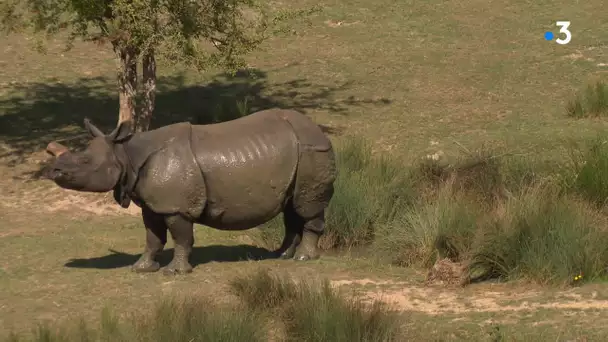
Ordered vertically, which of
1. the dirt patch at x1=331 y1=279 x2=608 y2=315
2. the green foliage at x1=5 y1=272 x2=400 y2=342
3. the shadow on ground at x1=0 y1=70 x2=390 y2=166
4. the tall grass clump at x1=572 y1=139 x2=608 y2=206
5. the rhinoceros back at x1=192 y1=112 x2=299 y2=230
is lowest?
the shadow on ground at x1=0 y1=70 x2=390 y2=166

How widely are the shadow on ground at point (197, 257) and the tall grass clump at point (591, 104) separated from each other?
24.0 feet

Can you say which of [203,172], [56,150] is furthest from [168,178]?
[56,150]

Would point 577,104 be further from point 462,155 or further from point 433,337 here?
point 433,337

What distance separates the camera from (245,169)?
11562 millimetres

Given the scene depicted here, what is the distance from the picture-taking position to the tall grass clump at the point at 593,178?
12891 millimetres

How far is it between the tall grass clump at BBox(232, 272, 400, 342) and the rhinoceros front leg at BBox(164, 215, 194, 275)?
1502 millimetres

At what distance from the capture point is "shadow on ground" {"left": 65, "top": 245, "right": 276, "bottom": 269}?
40.2 ft

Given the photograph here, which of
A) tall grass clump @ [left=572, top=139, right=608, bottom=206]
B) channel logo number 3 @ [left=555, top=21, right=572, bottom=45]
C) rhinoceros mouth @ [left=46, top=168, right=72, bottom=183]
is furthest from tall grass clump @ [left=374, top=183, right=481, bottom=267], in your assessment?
channel logo number 3 @ [left=555, top=21, right=572, bottom=45]

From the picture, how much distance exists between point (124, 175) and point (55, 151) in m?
0.67

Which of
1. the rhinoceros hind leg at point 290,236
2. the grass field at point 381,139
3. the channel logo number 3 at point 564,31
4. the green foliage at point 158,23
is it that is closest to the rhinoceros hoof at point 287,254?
the rhinoceros hind leg at point 290,236

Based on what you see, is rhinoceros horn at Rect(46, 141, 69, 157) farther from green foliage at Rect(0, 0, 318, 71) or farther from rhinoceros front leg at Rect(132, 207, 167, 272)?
green foliage at Rect(0, 0, 318, 71)

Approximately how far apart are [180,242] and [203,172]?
0.72 metres

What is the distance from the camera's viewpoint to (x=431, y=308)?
33.9 ft

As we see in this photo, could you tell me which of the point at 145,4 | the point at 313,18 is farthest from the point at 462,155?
the point at 313,18
